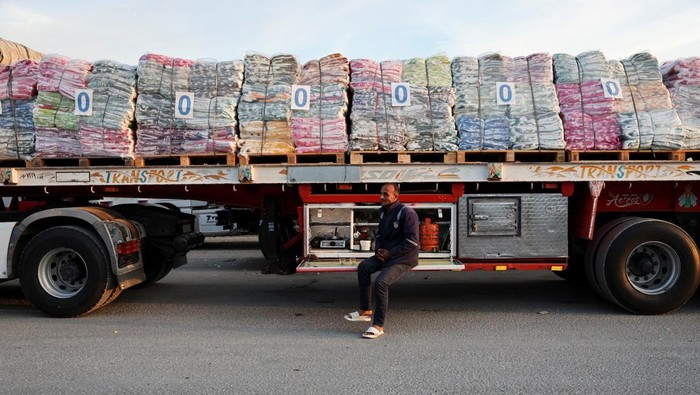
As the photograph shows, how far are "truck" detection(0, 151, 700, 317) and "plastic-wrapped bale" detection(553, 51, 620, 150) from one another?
0.18m

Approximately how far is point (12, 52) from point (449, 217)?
658 cm

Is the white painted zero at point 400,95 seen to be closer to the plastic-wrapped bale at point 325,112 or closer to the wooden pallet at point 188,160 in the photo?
the plastic-wrapped bale at point 325,112

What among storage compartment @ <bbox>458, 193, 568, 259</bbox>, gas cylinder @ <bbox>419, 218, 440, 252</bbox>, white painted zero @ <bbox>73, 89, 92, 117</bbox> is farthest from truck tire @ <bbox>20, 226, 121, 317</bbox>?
storage compartment @ <bbox>458, 193, 568, 259</bbox>

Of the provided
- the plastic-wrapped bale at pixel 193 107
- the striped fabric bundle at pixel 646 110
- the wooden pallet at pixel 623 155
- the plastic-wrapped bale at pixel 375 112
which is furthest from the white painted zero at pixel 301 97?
the striped fabric bundle at pixel 646 110

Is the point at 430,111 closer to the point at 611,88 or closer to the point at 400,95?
the point at 400,95

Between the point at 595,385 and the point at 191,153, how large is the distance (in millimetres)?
5101

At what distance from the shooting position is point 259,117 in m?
6.86

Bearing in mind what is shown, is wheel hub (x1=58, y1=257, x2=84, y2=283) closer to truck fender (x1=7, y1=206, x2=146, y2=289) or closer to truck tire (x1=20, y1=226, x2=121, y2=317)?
truck tire (x1=20, y1=226, x2=121, y2=317)

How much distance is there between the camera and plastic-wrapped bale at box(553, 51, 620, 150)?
6637 millimetres

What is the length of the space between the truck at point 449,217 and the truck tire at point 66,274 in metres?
0.01

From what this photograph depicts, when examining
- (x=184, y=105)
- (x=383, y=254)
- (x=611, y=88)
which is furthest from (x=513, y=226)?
(x=184, y=105)

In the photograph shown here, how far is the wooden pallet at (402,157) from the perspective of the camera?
22.0ft

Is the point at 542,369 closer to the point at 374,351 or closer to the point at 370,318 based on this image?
the point at 374,351

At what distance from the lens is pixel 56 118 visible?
22.7 ft
